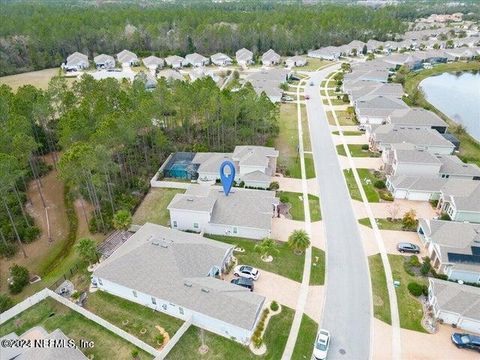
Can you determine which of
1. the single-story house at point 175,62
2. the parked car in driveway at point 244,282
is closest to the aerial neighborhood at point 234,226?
the parked car in driveway at point 244,282

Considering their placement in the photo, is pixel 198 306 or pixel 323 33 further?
pixel 323 33

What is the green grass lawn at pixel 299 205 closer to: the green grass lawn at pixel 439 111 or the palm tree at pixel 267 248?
the palm tree at pixel 267 248

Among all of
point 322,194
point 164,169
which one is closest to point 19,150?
point 164,169

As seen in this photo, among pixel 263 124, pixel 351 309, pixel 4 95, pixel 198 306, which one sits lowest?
pixel 351 309

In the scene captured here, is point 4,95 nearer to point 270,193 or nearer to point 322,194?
point 270,193

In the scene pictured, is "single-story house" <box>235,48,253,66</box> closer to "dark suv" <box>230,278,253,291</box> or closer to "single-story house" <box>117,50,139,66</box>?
"single-story house" <box>117,50,139,66</box>

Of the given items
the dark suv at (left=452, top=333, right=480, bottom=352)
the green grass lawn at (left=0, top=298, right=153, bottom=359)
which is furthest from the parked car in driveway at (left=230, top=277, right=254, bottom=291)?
the dark suv at (left=452, top=333, right=480, bottom=352)

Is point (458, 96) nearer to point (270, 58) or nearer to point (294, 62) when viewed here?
point (294, 62)
